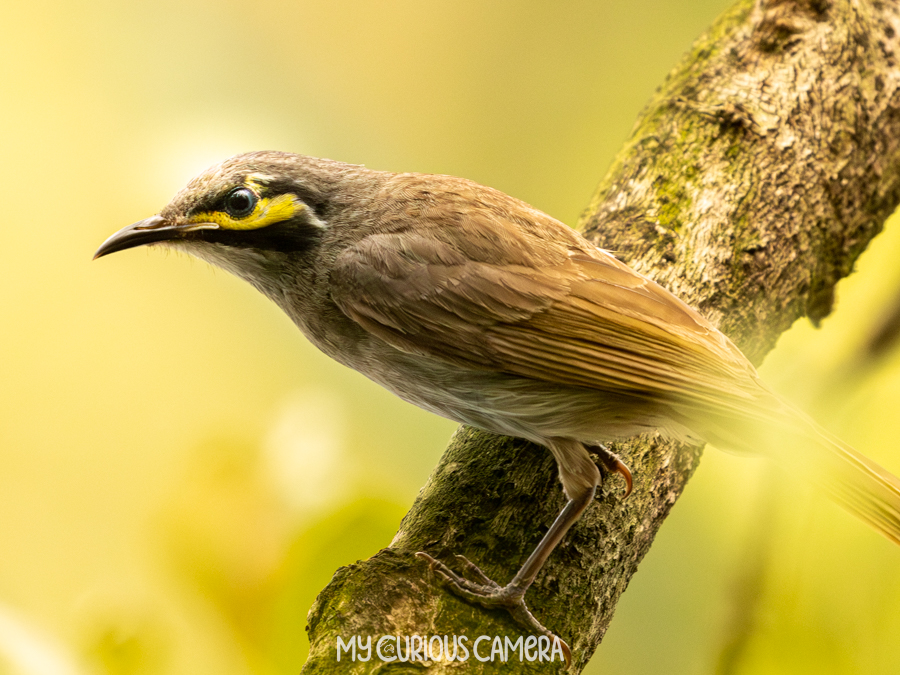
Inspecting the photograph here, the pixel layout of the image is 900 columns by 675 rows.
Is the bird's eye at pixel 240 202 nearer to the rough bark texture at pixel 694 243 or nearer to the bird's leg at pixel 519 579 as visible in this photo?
the rough bark texture at pixel 694 243

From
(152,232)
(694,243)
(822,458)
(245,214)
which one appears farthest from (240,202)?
(822,458)

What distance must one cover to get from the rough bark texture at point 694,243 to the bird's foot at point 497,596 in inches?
1.1

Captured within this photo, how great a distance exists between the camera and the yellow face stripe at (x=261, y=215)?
2545mm

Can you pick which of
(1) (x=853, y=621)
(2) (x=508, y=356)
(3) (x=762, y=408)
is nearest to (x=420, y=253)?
(2) (x=508, y=356)

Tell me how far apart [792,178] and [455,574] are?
2418 mm

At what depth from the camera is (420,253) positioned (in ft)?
8.14

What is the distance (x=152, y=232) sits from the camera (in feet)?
8.35

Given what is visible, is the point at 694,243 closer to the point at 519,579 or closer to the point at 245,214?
the point at 519,579

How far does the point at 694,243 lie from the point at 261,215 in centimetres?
183

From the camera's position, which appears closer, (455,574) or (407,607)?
(407,607)

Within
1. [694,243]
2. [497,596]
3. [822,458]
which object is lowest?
[497,596]

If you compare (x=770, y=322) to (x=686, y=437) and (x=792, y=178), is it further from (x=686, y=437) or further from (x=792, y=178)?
(x=686, y=437)

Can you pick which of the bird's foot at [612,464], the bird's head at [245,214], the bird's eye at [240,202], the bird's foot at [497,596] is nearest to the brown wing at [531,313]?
the bird's head at [245,214]

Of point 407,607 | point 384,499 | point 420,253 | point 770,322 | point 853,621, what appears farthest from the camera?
point 384,499
